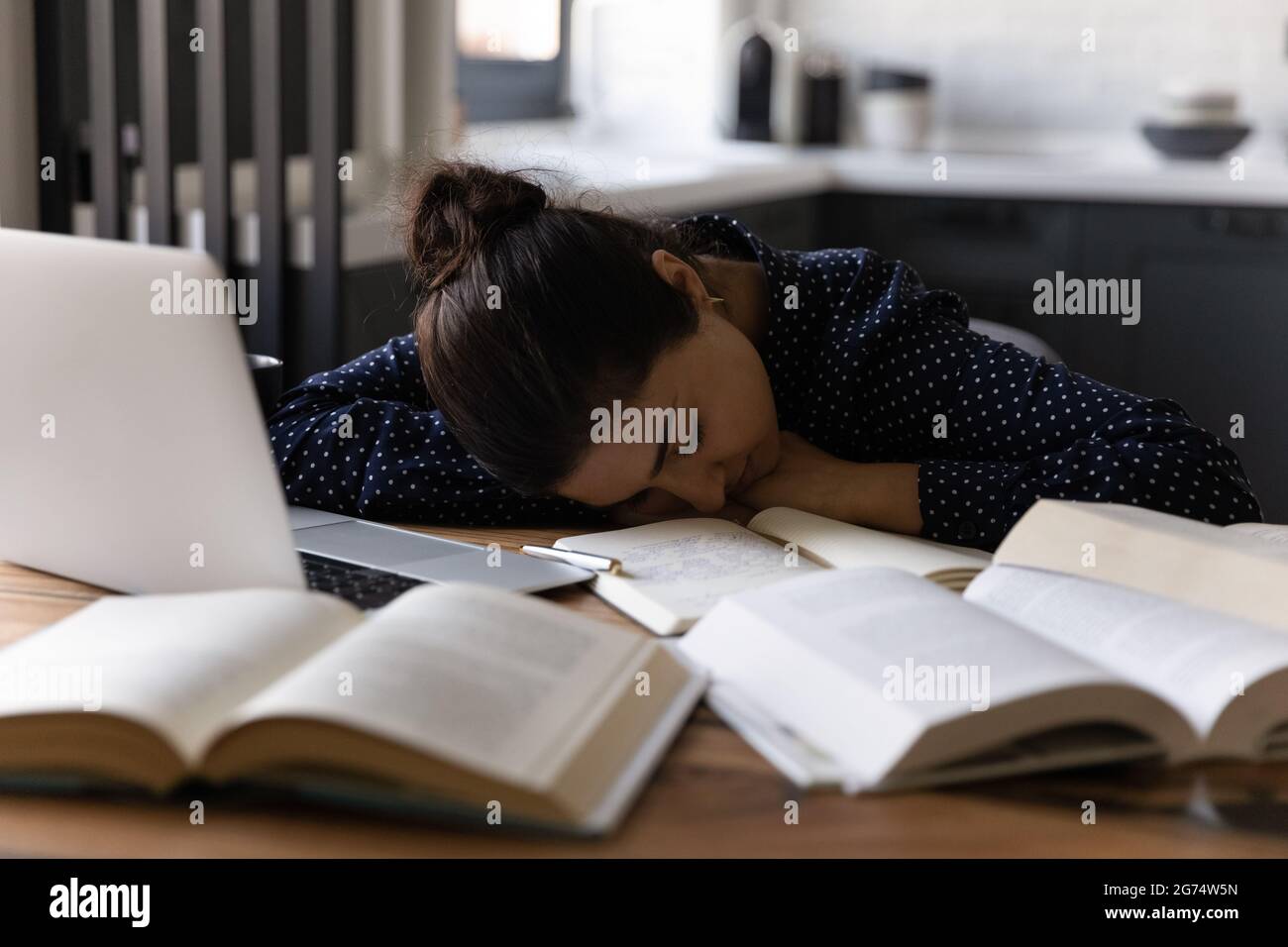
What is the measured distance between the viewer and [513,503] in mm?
1225

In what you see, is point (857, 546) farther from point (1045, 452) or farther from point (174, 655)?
point (174, 655)

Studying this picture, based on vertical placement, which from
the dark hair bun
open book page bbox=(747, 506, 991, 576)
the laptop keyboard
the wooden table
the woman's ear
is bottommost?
the wooden table

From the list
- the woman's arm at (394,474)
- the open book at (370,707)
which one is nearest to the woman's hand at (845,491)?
the woman's arm at (394,474)

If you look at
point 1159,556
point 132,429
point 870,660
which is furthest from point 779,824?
point 132,429

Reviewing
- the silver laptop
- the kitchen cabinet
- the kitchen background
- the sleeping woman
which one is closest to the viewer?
the silver laptop

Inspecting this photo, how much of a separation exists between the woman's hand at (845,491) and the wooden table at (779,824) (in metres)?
0.51

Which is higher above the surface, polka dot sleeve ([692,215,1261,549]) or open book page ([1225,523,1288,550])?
polka dot sleeve ([692,215,1261,549])

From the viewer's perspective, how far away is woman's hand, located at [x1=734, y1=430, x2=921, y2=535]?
1177 mm

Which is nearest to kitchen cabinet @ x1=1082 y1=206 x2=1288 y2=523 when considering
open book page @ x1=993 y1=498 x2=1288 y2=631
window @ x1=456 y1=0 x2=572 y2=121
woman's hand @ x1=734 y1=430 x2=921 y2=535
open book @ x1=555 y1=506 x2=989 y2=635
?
window @ x1=456 y1=0 x2=572 y2=121

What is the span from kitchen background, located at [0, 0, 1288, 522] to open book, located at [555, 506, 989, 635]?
17.7 inches

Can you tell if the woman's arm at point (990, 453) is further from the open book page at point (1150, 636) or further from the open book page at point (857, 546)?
the open book page at point (1150, 636)

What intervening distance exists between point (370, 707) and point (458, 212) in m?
0.68

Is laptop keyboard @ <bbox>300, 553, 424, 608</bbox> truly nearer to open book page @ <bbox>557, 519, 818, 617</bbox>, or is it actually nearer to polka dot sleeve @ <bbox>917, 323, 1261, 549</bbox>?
open book page @ <bbox>557, 519, 818, 617</bbox>

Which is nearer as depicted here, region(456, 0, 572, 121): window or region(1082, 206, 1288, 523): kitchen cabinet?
region(1082, 206, 1288, 523): kitchen cabinet
